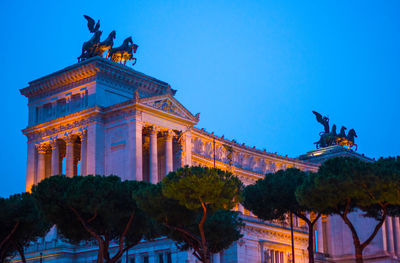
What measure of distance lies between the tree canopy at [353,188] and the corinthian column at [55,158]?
40687mm

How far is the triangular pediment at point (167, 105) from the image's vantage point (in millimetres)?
83688

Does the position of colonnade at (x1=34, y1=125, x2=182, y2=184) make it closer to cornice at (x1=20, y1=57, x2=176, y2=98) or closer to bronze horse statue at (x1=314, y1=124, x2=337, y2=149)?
cornice at (x1=20, y1=57, x2=176, y2=98)

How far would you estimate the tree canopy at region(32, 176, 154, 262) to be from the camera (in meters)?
56.4

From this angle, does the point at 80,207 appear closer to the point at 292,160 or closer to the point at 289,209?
the point at 289,209

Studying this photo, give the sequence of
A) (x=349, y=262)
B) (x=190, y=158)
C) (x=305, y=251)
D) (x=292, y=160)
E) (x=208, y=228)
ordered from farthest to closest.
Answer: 1. (x=292, y=160)
2. (x=349, y=262)
3. (x=190, y=158)
4. (x=305, y=251)
5. (x=208, y=228)

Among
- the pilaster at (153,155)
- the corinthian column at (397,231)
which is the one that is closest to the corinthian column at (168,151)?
the pilaster at (153,155)

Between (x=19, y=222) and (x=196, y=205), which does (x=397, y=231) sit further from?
(x=19, y=222)

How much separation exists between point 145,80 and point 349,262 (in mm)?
39428

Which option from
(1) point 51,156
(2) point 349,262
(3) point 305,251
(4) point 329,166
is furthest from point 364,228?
(4) point 329,166

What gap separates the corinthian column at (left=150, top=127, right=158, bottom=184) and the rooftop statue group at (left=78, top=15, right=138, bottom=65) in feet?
43.0

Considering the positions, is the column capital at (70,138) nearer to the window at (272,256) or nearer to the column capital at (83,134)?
the column capital at (83,134)

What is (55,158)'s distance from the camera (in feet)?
287

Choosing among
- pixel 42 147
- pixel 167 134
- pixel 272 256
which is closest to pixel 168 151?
pixel 167 134

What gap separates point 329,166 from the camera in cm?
5472
